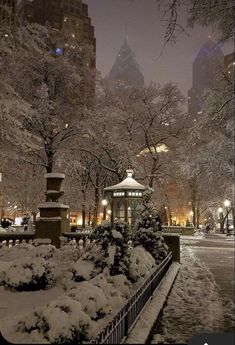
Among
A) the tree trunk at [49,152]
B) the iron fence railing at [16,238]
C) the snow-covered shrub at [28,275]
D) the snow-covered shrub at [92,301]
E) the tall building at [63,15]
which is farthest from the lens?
the tall building at [63,15]

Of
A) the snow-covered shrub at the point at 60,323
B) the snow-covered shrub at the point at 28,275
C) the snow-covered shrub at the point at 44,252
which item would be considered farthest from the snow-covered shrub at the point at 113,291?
the snow-covered shrub at the point at 44,252

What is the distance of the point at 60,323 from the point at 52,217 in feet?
26.4

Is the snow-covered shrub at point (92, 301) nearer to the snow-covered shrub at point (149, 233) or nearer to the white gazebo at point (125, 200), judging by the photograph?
the white gazebo at point (125, 200)

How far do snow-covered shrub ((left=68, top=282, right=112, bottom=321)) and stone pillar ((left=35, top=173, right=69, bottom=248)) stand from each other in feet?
22.1

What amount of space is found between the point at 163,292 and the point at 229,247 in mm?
3141

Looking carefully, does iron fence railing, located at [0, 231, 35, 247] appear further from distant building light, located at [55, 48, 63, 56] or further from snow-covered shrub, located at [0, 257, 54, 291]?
distant building light, located at [55, 48, 63, 56]

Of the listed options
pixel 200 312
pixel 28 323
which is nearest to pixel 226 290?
pixel 200 312

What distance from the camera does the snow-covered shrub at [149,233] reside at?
985 centimetres

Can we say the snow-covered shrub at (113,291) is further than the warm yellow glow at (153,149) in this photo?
No

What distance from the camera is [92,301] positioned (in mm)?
4695

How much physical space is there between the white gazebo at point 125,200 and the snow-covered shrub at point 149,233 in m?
0.37

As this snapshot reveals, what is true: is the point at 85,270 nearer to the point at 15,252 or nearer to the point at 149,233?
the point at 149,233

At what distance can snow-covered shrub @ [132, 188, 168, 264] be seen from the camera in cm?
985

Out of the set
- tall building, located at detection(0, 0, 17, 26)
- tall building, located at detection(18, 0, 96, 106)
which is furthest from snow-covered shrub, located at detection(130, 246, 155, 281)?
tall building, located at detection(18, 0, 96, 106)
